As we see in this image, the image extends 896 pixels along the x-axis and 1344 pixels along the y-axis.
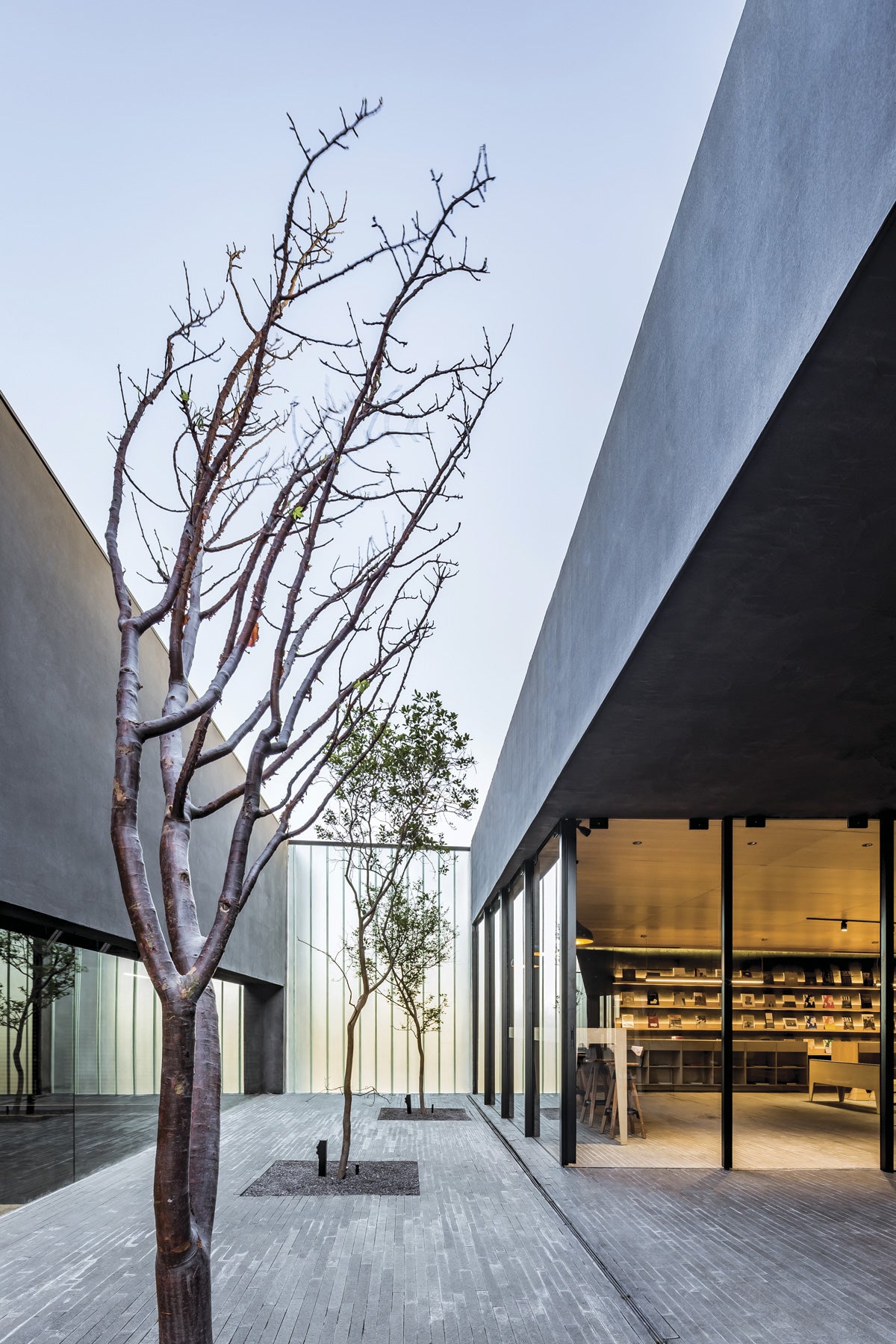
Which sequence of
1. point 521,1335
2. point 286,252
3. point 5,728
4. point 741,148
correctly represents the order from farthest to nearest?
point 5,728, point 521,1335, point 286,252, point 741,148

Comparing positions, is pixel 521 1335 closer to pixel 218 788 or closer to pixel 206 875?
pixel 206 875

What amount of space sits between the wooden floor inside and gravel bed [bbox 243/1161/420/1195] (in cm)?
167

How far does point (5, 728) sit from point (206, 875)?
6.43 metres

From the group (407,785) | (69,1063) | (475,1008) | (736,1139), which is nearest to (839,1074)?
(736,1139)

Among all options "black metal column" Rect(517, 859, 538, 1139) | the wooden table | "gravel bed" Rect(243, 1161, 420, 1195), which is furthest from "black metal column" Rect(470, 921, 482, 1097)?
"gravel bed" Rect(243, 1161, 420, 1195)

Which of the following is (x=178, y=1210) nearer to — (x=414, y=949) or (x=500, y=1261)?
(x=500, y=1261)

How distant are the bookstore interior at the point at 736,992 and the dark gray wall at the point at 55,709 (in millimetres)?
4689

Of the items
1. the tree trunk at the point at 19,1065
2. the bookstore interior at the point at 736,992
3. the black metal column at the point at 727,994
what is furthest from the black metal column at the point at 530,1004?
the tree trunk at the point at 19,1065

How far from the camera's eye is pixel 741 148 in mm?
3502

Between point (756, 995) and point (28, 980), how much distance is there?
27.3 ft

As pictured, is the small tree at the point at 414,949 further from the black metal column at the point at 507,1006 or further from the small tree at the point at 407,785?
the black metal column at the point at 507,1006

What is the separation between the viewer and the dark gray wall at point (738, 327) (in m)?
2.67

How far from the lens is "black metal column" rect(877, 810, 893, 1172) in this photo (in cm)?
1025

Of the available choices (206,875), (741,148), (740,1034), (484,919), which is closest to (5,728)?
(741,148)
